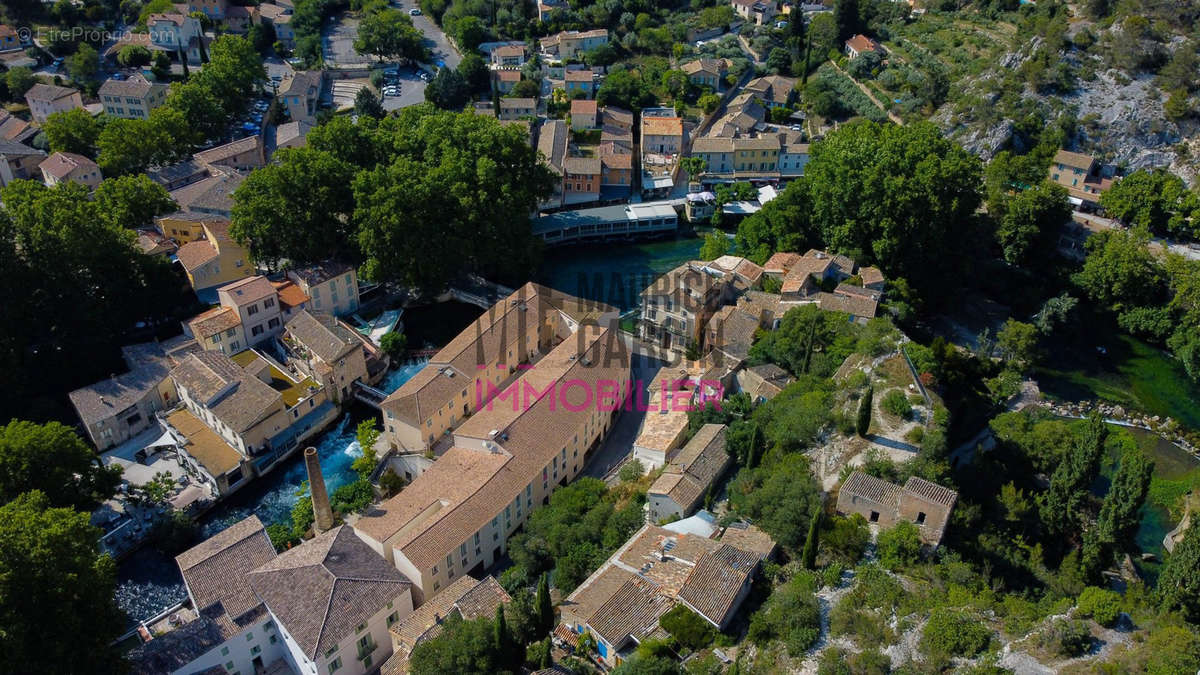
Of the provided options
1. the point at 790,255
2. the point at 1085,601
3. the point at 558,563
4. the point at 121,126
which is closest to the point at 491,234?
the point at 790,255

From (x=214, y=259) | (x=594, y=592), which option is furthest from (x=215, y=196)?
(x=594, y=592)

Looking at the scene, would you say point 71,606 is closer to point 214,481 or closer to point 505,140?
point 214,481

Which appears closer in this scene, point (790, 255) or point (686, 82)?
point (790, 255)

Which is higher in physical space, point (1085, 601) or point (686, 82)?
point (686, 82)

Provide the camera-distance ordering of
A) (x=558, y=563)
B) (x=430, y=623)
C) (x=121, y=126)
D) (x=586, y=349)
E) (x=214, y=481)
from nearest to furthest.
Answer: (x=430, y=623) → (x=558, y=563) → (x=214, y=481) → (x=586, y=349) → (x=121, y=126)

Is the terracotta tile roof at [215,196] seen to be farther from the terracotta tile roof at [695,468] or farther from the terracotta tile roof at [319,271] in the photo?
the terracotta tile roof at [695,468]

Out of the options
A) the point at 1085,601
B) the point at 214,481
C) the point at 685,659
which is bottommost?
the point at 214,481
